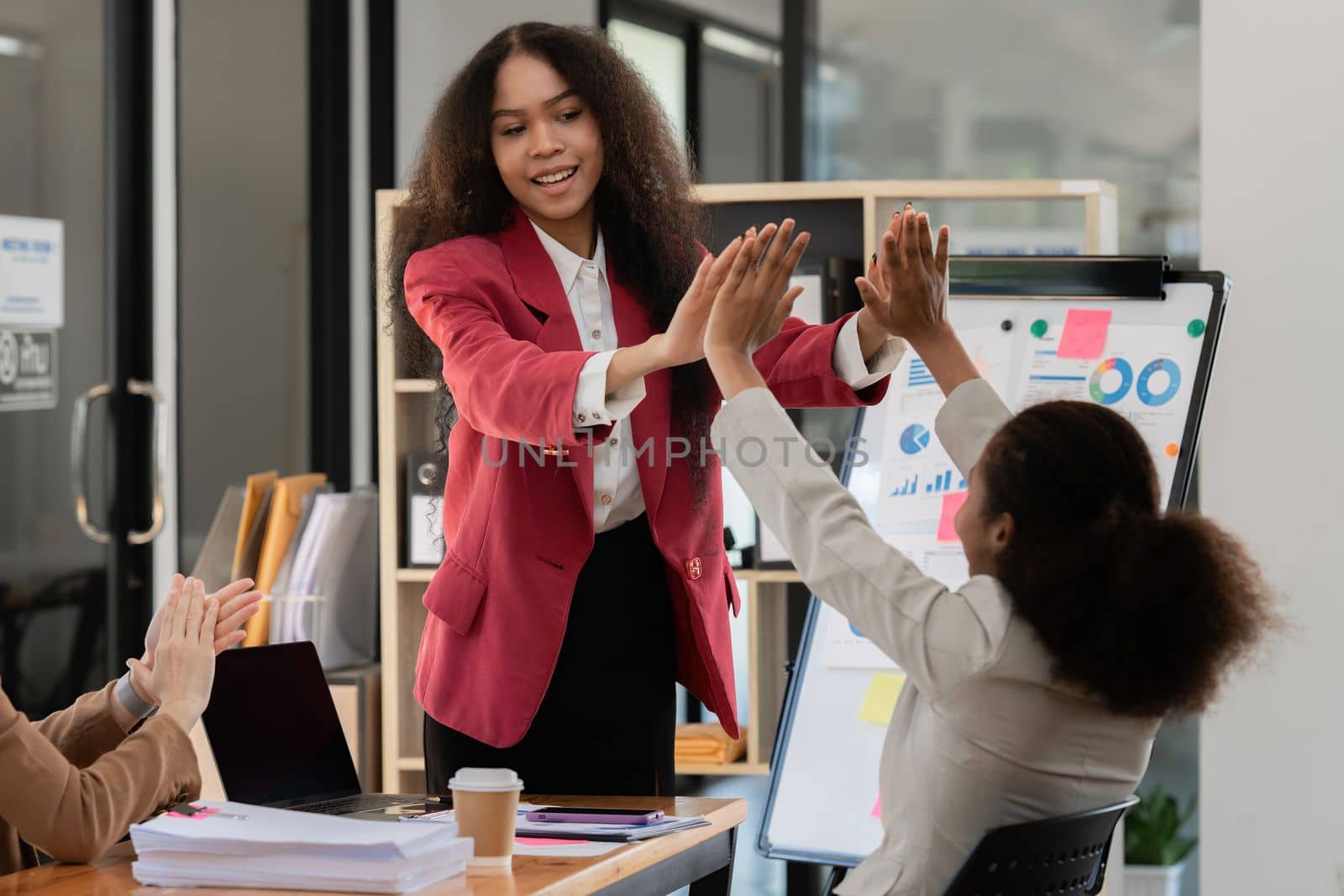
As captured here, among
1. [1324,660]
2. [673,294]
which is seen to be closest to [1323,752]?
[1324,660]

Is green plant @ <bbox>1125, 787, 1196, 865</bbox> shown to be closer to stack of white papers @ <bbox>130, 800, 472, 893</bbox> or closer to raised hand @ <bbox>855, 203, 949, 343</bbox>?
raised hand @ <bbox>855, 203, 949, 343</bbox>

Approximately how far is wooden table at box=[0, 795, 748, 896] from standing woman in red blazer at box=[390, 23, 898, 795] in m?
0.22

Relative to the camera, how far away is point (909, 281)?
1.78 m

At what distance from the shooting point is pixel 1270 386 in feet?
10.2

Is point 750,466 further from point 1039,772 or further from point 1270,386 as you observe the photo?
point 1270,386

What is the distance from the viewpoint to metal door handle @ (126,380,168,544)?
12.1 ft

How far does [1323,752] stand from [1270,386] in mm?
749

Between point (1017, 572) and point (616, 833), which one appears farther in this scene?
point (616, 833)

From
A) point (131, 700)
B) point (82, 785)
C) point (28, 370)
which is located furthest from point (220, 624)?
point (28, 370)

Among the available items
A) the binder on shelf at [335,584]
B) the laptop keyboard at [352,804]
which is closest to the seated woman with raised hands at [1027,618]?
the laptop keyboard at [352,804]

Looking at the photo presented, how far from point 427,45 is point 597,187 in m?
2.67

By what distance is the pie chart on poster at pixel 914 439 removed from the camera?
9.46ft

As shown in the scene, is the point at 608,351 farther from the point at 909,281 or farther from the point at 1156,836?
the point at 1156,836

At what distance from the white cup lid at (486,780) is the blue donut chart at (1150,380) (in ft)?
5.46
